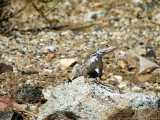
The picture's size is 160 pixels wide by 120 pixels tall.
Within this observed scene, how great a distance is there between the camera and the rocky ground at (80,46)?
5.73 meters

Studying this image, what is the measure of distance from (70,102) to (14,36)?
172 inches

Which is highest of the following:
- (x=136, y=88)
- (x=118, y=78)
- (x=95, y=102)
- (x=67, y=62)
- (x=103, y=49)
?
(x=103, y=49)

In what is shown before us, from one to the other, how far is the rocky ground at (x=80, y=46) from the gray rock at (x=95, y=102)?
0.38m

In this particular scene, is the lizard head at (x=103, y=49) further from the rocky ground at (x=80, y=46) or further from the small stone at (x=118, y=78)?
Result: the small stone at (x=118, y=78)

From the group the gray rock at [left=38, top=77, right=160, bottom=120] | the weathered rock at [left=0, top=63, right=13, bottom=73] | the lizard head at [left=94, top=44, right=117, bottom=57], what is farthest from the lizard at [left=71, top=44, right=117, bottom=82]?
the weathered rock at [left=0, top=63, right=13, bottom=73]

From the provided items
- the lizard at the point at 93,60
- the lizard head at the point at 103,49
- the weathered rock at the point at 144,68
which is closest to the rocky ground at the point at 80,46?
the weathered rock at the point at 144,68

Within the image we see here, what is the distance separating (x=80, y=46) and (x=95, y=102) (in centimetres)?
375

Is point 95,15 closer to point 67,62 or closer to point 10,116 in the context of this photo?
point 67,62

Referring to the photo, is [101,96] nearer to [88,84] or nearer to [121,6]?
[88,84]

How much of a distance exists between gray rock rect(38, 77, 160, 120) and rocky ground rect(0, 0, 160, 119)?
1.25 feet

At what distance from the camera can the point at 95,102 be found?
400 cm

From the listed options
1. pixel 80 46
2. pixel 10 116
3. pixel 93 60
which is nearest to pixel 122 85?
pixel 93 60

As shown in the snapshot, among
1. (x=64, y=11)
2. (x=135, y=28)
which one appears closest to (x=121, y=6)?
(x=135, y=28)

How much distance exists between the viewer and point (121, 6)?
31.9 feet
